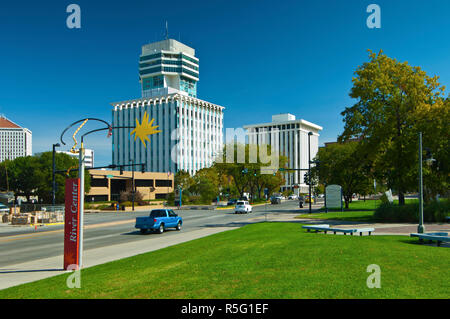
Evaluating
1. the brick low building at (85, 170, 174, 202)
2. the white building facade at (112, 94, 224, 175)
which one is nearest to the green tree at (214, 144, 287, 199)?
the brick low building at (85, 170, 174, 202)

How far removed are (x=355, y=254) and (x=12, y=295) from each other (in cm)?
934

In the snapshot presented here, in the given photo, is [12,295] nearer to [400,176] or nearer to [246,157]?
[400,176]

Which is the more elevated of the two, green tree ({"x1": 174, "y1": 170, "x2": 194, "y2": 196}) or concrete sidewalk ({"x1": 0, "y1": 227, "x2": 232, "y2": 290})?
green tree ({"x1": 174, "y1": 170, "x2": 194, "y2": 196})

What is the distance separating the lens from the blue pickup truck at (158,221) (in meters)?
26.3

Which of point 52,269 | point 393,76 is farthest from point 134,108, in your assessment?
point 52,269

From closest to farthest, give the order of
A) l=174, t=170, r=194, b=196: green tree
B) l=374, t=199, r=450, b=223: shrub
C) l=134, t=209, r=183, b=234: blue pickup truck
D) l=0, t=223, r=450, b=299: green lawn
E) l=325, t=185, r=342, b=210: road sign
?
l=0, t=223, r=450, b=299: green lawn < l=134, t=209, r=183, b=234: blue pickup truck < l=374, t=199, r=450, b=223: shrub < l=325, t=185, r=342, b=210: road sign < l=174, t=170, r=194, b=196: green tree

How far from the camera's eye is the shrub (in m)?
27.2

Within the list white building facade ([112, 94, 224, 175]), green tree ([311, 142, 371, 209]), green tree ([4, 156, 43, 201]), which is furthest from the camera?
white building facade ([112, 94, 224, 175])

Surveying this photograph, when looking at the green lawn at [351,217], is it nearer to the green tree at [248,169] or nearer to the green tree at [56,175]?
the green tree at [248,169]

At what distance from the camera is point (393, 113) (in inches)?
1227

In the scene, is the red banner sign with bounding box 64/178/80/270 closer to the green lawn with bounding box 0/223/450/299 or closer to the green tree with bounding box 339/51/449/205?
the green lawn with bounding box 0/223/450/299

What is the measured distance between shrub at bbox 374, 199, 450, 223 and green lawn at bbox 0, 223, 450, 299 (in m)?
17.1

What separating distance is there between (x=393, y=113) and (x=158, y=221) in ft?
69.5

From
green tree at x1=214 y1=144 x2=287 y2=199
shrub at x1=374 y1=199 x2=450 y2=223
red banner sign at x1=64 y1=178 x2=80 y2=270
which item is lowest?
shrub at x1=374 y1=199 x2=450 y2=223
